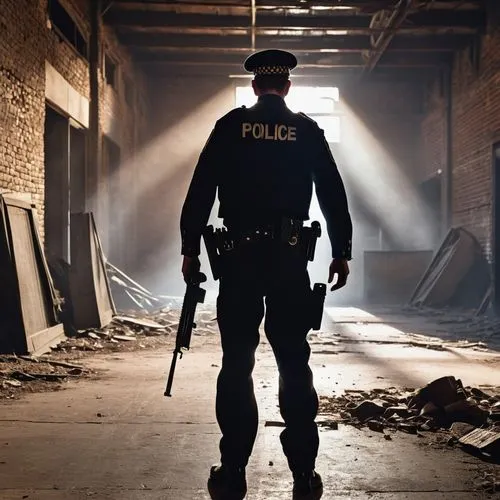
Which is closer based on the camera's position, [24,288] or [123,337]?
[24,288]

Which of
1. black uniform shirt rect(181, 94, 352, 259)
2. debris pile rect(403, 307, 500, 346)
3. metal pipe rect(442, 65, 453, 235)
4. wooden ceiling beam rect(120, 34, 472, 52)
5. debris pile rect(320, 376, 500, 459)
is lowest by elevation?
debris pile rect(403, 307, 500, 346)

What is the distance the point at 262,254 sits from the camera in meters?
2.97

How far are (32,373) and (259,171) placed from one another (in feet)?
11.8

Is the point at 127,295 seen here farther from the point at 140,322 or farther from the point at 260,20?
the point at 260,20

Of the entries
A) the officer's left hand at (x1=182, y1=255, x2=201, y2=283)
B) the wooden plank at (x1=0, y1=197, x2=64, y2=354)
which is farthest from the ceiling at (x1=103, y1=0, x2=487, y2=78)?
the officer's left hand at (x1=182, y1=255, x2=201, y2=283)

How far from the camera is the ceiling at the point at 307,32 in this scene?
44.8 feet

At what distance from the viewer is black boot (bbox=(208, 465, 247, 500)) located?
288cm

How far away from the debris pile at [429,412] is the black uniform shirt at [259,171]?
1.50m

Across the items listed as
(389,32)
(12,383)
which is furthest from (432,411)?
(389,32)

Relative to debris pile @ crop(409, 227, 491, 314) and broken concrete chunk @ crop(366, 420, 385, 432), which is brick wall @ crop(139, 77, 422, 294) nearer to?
debris pile @ crop(409, 227, 491, 314)

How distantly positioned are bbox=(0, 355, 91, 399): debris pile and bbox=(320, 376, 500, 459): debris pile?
7.29 ft

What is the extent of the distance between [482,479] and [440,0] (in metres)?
12.1

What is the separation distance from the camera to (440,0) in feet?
44.2

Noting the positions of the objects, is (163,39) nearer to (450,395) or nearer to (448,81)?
(448,81)
